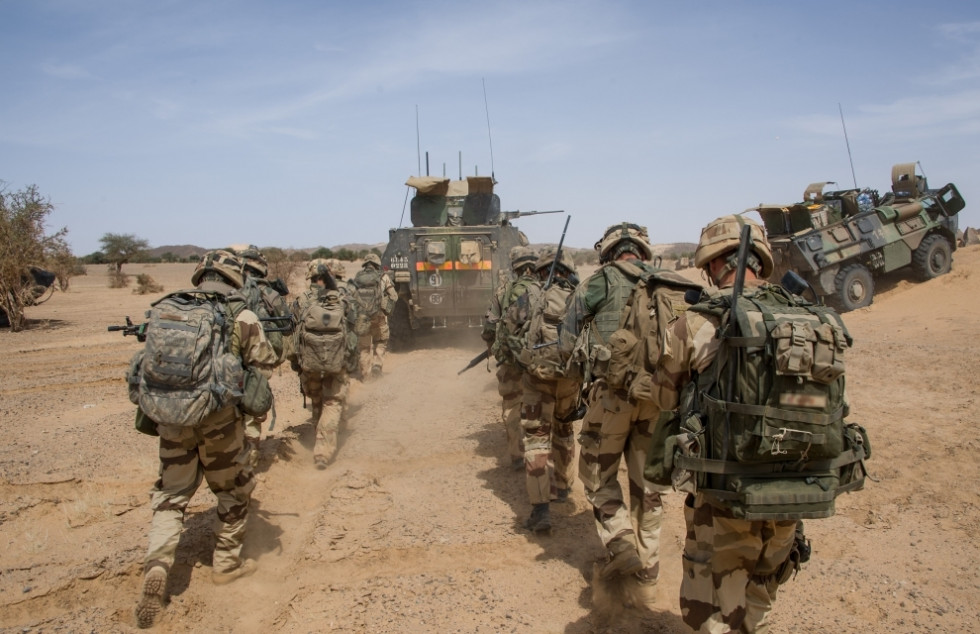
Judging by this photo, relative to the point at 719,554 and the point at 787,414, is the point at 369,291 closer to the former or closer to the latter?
the point at 719,554

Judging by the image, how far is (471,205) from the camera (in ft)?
47.6

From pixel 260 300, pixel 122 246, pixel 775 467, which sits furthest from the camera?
pixel 122 246

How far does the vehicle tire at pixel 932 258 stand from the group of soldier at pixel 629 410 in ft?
35.8

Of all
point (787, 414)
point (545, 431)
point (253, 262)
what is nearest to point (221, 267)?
point (253, 262)

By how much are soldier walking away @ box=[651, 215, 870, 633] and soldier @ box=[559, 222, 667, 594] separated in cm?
89

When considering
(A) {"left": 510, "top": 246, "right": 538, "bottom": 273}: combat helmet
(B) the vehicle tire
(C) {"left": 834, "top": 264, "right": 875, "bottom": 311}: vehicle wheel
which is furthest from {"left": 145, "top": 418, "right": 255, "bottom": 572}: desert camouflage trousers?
(B) the vehicle tire

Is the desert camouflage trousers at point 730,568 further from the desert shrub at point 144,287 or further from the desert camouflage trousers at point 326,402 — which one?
the desert shrub at point 144,287

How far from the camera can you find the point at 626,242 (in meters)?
4.17

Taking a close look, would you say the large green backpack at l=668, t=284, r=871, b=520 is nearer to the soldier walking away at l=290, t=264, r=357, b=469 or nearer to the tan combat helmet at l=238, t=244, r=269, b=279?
the tan combat helmet at l=238, t=244, r=269, b=279

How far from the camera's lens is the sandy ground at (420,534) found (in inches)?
146

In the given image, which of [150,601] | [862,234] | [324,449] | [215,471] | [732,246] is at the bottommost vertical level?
[150,601]

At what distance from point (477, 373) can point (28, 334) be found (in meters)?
10.5

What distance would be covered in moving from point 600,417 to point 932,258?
1266 centimetres

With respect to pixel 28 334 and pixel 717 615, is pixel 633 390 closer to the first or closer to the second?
pixel 717 615
